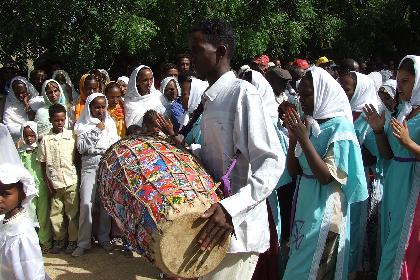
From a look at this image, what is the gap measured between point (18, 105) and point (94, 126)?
57.0 inches

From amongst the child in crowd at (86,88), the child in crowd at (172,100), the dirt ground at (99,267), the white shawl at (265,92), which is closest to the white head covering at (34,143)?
the child in crowd at (86,88)

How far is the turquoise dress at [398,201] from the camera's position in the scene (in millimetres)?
3623

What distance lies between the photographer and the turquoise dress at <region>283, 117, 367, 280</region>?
137 inches

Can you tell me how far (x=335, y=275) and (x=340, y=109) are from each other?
1.08 m

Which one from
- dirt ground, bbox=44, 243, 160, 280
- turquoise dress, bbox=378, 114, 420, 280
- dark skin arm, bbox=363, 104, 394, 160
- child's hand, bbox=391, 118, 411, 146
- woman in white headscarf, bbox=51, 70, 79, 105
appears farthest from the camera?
woman in white headscarf, bbox=51, 70, 79, 105

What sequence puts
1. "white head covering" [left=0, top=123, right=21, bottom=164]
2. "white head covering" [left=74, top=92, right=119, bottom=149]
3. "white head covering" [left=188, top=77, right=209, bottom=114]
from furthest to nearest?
"white head covering" [left=74, top=92, right=119, bottom=149] → "white head covering" [left=188, top=77, right=209, bottom=114] → "white head covering" [left=0, top=123, right=21, bottom=164]

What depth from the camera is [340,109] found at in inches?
142

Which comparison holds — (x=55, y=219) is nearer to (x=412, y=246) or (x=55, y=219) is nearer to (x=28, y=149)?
(x=28, y=149)

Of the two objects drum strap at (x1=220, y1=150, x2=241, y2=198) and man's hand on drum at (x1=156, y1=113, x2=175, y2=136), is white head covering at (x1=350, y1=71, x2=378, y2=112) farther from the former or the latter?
drum strap at (x1=220, y1=150, x2=241, y2=198)

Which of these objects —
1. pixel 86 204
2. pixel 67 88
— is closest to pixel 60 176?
pixel 86 204

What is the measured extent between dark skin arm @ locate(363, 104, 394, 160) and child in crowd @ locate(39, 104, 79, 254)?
3.09m

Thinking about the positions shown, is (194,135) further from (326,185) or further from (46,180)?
(46,180)

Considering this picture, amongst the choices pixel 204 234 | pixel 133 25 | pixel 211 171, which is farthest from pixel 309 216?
pixel 133 25

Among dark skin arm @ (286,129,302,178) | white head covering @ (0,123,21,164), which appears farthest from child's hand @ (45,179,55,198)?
white head covering @ (0,123,21,164)
